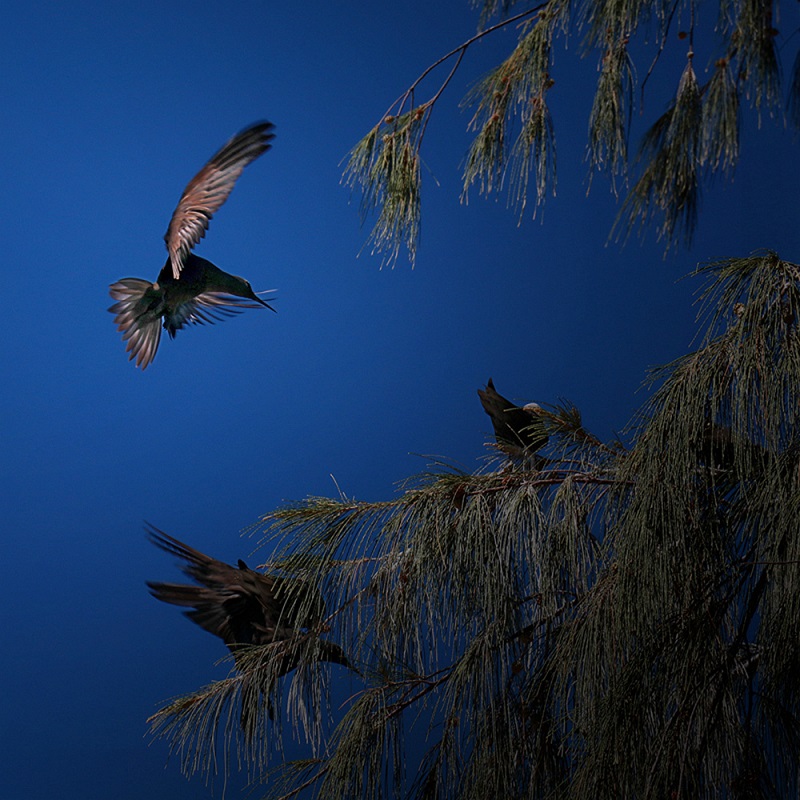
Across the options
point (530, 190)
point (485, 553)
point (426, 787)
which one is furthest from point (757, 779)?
point (530, 190)

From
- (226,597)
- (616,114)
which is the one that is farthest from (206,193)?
(616,114)

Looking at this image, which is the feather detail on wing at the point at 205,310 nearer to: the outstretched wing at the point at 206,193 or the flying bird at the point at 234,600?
the outstretched wing at the point at 206,193

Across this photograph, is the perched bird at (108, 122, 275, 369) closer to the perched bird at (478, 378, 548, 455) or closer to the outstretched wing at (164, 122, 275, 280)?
Result: the outstretched wing at (164, 122, 275, 280)

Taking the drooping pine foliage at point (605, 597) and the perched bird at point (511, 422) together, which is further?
the perched bird at point (511, 422)

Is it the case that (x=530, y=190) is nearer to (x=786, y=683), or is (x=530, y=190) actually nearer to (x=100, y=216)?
(x=100, y=216)

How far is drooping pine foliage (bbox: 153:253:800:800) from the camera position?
3.33 feet

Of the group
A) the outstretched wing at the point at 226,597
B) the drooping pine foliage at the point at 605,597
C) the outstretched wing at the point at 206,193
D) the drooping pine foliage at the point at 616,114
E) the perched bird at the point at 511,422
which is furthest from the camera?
the outstretched wing at the point at 206,193

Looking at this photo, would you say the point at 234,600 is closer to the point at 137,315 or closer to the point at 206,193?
the point at 137,315

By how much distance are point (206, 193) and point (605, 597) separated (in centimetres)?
133

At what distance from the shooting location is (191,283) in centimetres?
219

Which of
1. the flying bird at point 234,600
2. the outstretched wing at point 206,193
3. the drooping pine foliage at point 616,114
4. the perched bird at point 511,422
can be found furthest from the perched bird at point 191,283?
the perched bird at point 511,422

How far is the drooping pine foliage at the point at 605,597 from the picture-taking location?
102cm

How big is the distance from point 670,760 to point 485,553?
0.37m

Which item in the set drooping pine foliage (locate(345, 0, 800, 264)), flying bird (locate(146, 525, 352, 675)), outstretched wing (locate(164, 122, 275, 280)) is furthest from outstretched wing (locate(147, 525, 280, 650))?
outstretched wing (locate(164, 122, 275, 280))
